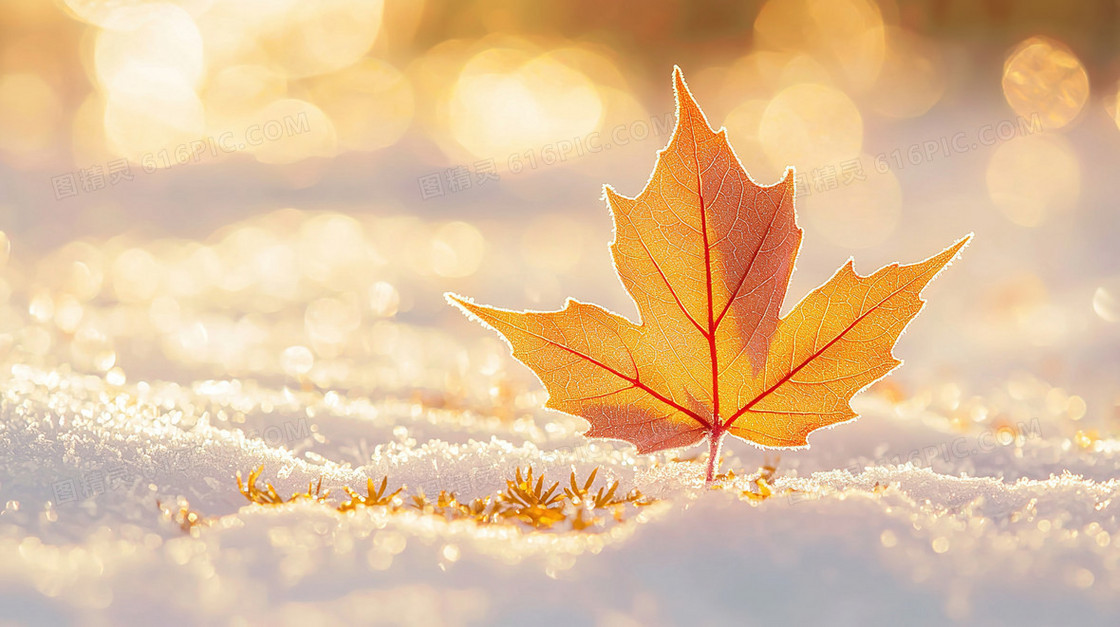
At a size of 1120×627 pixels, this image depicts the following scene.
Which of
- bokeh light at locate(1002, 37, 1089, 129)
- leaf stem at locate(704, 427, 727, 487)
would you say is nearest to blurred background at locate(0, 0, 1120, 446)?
bokeh light at locate(1002, 37, 1089, 129)

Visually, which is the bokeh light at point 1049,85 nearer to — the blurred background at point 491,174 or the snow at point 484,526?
the blurred background at point 491,174

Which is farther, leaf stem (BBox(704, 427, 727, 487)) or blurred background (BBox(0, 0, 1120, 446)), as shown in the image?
blurred background (BBox(0, 0, 1120, 446))

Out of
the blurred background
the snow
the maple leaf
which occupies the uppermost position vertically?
the blurred background

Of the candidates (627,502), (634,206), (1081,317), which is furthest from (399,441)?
(1081,317)

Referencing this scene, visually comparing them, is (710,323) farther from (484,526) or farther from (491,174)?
(491,174)

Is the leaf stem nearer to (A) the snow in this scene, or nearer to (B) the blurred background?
(A) the snow

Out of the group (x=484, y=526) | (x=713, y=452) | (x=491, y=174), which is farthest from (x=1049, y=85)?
(x=484, y=526)
